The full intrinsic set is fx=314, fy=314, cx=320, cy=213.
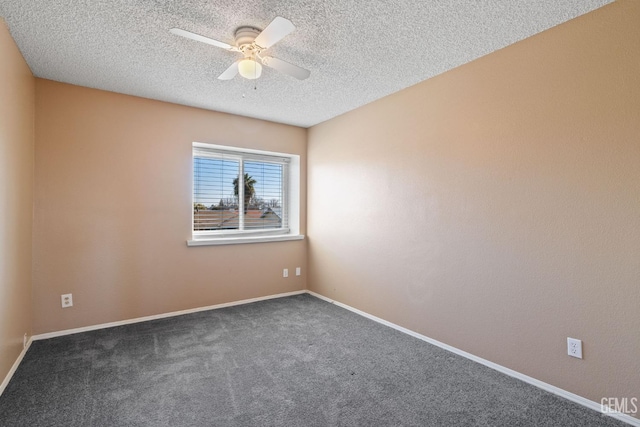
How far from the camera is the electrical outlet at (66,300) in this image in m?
3.00

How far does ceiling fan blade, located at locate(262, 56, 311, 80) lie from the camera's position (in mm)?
2123

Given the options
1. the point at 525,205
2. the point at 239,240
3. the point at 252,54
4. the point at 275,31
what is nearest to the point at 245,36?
the point at 252,54

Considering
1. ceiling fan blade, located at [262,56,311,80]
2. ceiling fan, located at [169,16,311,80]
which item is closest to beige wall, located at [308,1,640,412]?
ceiling fan blade, located at [262,56,311,80]

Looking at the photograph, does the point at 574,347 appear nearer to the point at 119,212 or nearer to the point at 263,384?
the point at 263,384

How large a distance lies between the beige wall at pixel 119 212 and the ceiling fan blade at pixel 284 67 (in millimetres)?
1922

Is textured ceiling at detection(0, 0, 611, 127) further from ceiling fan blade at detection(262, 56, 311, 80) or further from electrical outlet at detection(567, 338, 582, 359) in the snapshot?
electrical outlet at detection(567, 338, 582, 359)

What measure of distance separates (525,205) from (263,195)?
3.23 meters

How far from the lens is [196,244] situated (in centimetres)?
370

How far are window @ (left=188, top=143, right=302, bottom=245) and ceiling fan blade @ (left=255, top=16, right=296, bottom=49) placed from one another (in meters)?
2.22

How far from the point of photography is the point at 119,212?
329cm

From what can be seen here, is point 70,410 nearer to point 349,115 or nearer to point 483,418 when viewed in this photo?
point 483,418

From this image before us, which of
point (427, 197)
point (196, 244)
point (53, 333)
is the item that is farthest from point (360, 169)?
point (53, 333)

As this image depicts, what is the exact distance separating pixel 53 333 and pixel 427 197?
147 inches

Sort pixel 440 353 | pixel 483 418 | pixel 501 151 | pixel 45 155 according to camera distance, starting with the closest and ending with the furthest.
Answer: pixel 483 418 < pixel 501 151 < pixel 440 353 < pixel 45 155
